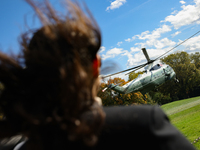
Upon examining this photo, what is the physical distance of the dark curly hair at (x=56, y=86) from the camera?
104 cm

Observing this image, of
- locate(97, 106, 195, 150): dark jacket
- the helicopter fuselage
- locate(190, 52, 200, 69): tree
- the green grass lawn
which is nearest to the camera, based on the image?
locate(97, 106, 195, 150): dark jacket

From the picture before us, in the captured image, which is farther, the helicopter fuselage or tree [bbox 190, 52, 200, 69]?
tree [bbox 190, 52, 200, 69]

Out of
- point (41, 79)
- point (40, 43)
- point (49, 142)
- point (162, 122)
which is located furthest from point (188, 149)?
point (40, 43)

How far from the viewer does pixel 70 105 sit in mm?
1042

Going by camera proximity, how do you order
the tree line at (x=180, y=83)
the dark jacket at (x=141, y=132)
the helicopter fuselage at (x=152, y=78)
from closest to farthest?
the dark jacket at (x=141, y=132) → the helicopter fuselage at (x=152, y=78) → the tree line at (x=180, y=83)

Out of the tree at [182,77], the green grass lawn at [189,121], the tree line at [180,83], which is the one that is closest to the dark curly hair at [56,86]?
the green grass lawn at [189,121]

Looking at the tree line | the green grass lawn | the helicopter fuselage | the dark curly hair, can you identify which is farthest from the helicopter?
the tree line

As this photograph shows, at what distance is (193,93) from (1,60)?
63985 mm

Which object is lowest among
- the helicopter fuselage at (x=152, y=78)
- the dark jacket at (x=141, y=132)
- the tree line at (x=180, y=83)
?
the tree line at (x=180, y=83)

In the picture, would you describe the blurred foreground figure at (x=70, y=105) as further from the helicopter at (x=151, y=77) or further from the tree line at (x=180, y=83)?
the tree line at (x=180, y=83)

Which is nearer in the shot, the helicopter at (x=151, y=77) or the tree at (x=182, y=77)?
the helicopter at (x=151, y=77)

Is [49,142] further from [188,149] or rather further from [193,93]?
[193,93]

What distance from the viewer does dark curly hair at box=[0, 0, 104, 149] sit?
41.1 inches

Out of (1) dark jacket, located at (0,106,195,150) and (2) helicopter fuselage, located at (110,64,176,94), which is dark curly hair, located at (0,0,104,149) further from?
(2) helicopter fuselage, located at (110,64,176,94)
